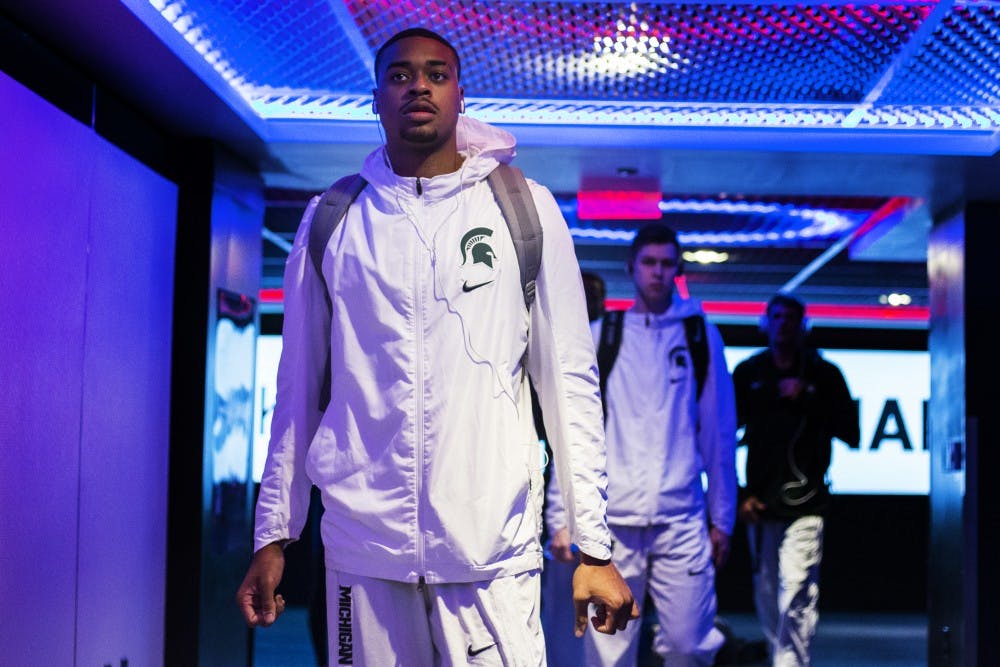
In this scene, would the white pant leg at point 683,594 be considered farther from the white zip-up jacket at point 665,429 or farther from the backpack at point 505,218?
the backpack at point 505,218

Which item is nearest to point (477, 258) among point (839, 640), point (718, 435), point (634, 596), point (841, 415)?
Answer: point (634, 596)

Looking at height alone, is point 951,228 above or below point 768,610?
above

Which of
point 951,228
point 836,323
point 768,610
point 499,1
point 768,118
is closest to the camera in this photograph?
point 499,1

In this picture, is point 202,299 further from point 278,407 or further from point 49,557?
point 278,407

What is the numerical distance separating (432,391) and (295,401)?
1.00ft

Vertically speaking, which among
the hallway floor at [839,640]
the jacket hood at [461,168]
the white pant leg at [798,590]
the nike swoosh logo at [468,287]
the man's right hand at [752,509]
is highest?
the jacket hood at [461,168]

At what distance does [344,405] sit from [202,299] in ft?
10.1

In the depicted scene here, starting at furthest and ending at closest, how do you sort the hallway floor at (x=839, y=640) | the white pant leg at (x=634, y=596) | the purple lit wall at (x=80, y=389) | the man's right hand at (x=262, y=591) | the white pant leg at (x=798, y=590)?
the hallway floor at (x=839, y=640) → the white pant leg at (x=798, y=590) → the white pant leg at (x=634, y=596) → the purple lit wall at (x=80, y=389) → the man's right hand at (x=262, y=591)

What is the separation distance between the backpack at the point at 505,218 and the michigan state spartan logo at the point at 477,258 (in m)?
0.05

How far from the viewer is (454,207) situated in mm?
2191

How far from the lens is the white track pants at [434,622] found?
6.55 feet

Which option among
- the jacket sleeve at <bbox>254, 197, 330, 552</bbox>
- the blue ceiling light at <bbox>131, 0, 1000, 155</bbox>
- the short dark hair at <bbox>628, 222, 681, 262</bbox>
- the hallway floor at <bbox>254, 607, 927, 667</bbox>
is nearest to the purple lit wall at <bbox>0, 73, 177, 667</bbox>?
the blue ceiling light at <bbox>131, 0, 1000, 155</bbox>

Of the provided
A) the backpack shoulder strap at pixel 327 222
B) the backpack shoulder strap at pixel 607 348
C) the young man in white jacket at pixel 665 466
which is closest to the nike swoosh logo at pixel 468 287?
the backpack shoulder strap at pixel 327 222

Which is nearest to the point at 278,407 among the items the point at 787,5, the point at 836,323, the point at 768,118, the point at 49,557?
the point at 49,557
